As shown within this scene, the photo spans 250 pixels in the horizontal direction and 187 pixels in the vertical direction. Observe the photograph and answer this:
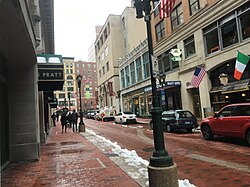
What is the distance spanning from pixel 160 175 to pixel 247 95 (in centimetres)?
1657

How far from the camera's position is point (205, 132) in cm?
1368

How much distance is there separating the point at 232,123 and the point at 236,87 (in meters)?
8.06

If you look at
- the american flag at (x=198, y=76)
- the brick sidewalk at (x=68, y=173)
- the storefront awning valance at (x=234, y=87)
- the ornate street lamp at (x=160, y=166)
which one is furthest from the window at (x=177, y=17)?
the ornate street lamp at (x=160, y=166)

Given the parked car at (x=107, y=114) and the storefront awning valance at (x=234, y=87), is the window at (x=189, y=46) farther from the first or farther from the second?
the parked car at (x=107, y=114)

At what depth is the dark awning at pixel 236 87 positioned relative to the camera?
17.9 m

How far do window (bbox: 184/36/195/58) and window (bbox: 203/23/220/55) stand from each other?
88.6 inches

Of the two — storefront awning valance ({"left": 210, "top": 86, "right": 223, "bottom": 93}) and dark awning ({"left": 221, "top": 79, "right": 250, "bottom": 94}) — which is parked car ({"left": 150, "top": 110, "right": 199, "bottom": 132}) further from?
storefront awning valance ({"left": 210, "top": 86, "right": 223, "bottom": 93})

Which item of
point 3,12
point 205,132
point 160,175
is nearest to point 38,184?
point 160,175

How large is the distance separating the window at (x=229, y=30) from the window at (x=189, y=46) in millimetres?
4534

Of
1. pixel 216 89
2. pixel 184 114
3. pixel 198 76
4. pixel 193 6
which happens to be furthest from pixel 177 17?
pixel 184 114

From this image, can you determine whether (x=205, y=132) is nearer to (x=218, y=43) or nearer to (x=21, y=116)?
(x=21, y=116)

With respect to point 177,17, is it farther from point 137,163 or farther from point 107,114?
point 137,163

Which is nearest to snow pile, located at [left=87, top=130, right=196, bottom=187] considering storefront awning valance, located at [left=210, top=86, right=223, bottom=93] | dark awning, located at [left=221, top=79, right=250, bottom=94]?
dark awning, located at [left=221, top=79, right=250, bottom=94]

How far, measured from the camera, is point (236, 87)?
61.7ft
